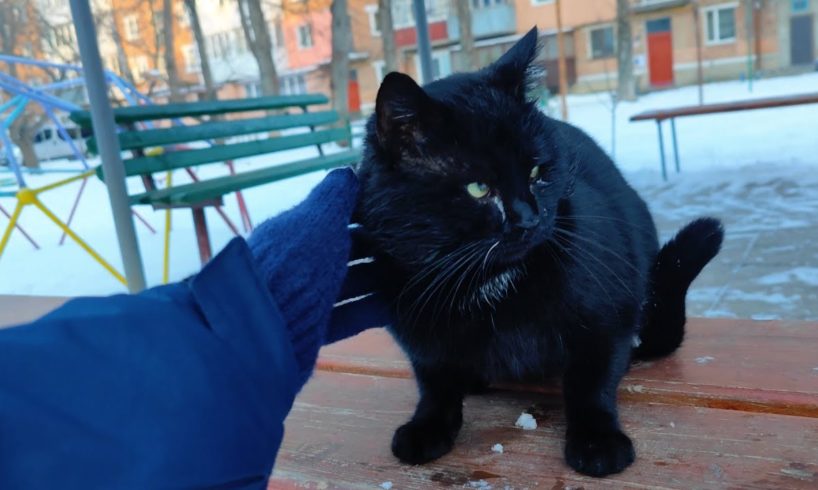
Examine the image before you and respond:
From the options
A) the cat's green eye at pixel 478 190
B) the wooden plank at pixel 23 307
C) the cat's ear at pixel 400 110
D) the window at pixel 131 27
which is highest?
the window at pixel 131 27

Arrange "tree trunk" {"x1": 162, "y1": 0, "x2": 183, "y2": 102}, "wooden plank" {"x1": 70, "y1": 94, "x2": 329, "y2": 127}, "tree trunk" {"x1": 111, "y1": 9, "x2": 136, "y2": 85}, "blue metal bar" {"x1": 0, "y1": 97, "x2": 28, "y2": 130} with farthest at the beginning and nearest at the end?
"tree trunk" {"x1": 111, "y1": 9, "x2": 136, "y2": 85}
"tree trunk" {"x1": 162, "y1": 0, "x2": 183, "y2": 102}
"blue metal bar" {"x1": 0, "y1": 97, "x2": 28, "y2": 130}
"wooden plank" {"x1": 70, "y1": 94, "x2": 329, "y2": 127}

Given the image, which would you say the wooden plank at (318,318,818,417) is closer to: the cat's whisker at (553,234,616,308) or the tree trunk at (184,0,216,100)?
the cat's whisker at (553,234,616,308)

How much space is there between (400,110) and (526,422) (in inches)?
17.9

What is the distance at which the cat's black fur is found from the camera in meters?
0.81

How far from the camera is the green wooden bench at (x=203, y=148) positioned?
2889 mm

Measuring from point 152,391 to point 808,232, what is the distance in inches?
136

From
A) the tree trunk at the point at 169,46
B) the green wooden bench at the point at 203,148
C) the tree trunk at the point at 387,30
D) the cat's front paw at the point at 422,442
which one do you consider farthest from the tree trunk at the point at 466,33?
the cat's front paw at the point at 422,442

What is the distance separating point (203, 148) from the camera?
3523mm

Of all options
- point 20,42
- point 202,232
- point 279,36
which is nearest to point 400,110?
point 202,232

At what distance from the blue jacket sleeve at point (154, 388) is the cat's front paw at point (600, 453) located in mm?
361

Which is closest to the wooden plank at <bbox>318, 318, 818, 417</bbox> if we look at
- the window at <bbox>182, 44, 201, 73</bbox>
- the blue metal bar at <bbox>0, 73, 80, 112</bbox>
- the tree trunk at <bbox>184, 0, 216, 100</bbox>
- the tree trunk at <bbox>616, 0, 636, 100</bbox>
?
the blue metal bar at <bbox>0, 73, 80, 112</bbox>

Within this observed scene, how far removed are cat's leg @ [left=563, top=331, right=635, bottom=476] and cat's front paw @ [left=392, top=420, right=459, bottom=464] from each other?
0.16 meters

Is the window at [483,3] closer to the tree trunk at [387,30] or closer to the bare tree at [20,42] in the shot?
the tree trunk at [387,30]

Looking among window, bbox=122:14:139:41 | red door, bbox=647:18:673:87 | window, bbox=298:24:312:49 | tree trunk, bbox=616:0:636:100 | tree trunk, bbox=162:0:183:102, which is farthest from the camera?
window, bbox=298:24:312:49
